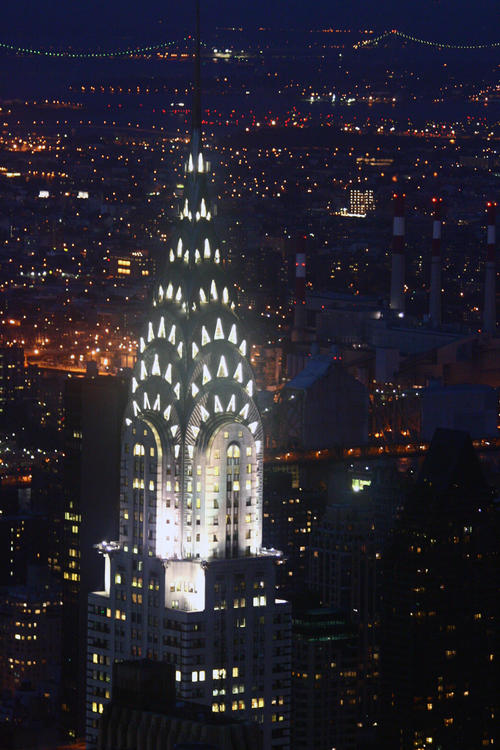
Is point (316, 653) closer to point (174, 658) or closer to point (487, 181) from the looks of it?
point (174, 658)

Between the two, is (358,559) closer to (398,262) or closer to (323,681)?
(323,681)

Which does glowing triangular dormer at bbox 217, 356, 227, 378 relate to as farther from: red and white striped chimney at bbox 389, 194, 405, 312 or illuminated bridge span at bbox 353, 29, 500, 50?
illuminated bridge span at bbox 353, 29, 500, 50

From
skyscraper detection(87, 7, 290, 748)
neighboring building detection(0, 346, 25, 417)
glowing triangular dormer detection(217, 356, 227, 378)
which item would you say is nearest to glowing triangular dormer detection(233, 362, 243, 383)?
skyscraper detection(87, 7, 290, 748)

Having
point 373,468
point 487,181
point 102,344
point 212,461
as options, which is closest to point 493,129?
point 487,181

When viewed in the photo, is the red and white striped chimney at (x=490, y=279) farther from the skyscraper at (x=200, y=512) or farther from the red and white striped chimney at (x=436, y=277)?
the skyscraper at (x=200, y=512)

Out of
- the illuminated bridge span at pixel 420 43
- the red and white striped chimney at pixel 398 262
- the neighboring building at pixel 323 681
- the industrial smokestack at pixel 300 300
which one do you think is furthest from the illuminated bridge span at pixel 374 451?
the neighboring building at pixel 323 681

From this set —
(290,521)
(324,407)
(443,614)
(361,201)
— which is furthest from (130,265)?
(443,614)
